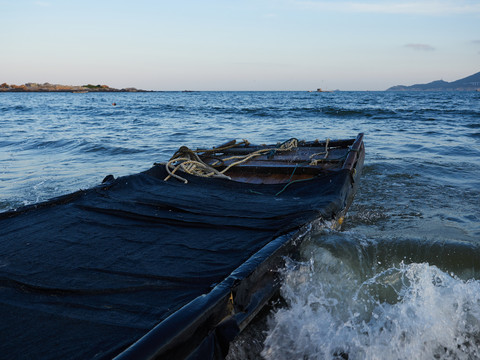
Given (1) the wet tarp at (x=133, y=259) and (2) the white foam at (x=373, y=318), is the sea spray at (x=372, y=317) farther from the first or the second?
(1) the wet tarp at (x=133, y=259)

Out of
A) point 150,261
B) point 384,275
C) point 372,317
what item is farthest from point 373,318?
point 150,261

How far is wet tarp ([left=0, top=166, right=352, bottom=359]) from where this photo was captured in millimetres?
1678

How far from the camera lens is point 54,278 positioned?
2.21 meters

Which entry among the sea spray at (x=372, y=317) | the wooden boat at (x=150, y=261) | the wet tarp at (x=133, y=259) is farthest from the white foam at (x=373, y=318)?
the wet tarp at (x=133, y=259)

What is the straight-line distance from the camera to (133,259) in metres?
2.46

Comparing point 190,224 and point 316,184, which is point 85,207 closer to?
point 190,224

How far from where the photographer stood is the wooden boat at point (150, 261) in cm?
166

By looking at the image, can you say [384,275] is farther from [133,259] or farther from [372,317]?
[133,259]

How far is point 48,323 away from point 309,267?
5.63 ft

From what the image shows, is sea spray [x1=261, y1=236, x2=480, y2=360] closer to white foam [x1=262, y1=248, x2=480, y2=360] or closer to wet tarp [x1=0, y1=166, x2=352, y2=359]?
white foam [x1=262, y1=248, x2=480, y2=360]

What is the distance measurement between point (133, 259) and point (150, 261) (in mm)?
133

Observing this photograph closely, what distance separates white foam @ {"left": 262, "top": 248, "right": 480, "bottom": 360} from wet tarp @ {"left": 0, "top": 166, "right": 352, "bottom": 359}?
1.29 ft

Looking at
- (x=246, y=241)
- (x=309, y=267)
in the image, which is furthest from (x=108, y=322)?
(x=309, y=267)

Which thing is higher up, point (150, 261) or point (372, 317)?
point (150, 261)
